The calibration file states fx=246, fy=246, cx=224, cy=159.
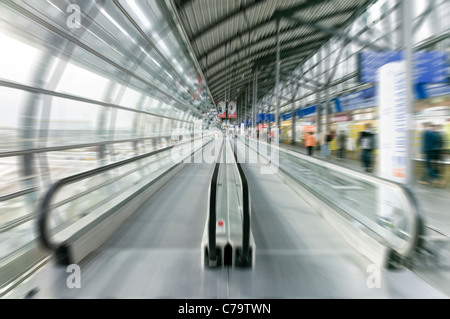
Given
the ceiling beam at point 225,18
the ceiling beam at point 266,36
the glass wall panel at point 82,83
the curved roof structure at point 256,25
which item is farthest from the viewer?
the ceiling beam at point 266,36

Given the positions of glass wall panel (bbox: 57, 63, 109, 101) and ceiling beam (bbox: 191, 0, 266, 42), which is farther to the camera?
ceiling beam (bbox: 191, 0, 266, 42)

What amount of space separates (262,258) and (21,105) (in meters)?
4.05

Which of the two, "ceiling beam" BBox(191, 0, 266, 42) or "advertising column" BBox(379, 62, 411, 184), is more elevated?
"ceiling beam" BBox(191, 0, 266, 42)

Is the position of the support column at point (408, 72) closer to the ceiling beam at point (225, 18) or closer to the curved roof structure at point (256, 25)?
the curved roof structure at point (256, 25)

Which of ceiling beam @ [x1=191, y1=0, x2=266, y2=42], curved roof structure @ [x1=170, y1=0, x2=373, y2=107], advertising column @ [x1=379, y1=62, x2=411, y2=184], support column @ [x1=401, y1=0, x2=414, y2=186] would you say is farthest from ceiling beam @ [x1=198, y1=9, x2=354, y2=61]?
advertising column @ [x1=379, y1=62, x2=411, y2=184]

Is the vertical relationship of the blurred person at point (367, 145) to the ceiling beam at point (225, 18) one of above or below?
below

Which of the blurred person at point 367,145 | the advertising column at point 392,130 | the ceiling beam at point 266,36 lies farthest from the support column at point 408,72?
the ceiling beam at point 266,36

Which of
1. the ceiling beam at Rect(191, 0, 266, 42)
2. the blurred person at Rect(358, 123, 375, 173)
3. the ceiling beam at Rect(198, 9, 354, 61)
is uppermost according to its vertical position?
the ceiling beam at Rect(198, 9, 354, 61)

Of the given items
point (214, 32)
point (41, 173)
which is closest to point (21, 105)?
point (41, 173)

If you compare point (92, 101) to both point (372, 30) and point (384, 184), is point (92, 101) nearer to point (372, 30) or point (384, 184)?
point (384, 184)

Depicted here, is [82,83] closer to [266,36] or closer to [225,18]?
[225,18]

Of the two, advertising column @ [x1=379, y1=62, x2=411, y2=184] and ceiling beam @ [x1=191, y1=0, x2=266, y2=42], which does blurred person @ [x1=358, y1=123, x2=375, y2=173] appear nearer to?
advertising column @ [x1=379, y1=62, x2=411, y2=184]

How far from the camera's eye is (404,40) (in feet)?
11.2

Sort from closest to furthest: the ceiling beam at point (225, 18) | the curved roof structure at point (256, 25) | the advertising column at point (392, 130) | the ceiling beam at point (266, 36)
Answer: the advertising column at point (392, 130) → the curved roof structure at point (256, 25) → the ceiling beam at point (225, 18) → the ceiling beam at point (266, 36)
